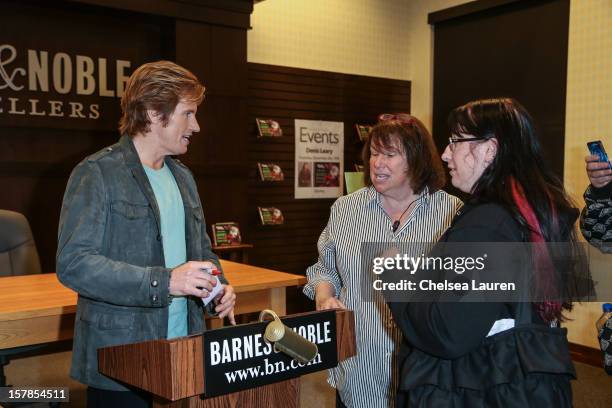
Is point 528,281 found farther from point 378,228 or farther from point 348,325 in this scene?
point 378,228

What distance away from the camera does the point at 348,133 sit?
6.06 m

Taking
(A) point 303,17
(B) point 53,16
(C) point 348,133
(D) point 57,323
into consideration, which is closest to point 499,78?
(C) point 348,133

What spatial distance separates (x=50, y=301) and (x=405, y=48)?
4918 mm

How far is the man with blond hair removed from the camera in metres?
1.60

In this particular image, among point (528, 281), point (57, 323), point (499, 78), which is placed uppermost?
point (499, 78)

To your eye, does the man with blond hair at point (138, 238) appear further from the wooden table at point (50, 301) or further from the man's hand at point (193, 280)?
the wooden table at point (50, 301)

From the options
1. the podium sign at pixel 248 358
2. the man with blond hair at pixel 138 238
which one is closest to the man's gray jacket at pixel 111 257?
the man with blond hair at pixel 138 238

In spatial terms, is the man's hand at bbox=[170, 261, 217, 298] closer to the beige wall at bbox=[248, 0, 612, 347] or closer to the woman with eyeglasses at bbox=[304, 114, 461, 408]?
the woman with eyeglasses at bbox=[304, 114, 461, 408]

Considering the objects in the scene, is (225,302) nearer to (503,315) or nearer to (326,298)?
(326,298)

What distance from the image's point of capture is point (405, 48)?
6.45 meters

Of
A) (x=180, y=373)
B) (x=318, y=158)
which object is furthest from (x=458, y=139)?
(x=318, y=158)

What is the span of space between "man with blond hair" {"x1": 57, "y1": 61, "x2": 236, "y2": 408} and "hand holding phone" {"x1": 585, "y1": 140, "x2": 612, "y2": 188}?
4.38ft

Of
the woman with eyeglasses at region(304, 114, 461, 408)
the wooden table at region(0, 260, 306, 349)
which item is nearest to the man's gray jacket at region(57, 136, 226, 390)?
the woman with eyeglasses at region(304, 114, 461, 408)

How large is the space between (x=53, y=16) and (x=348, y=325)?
158 inches
